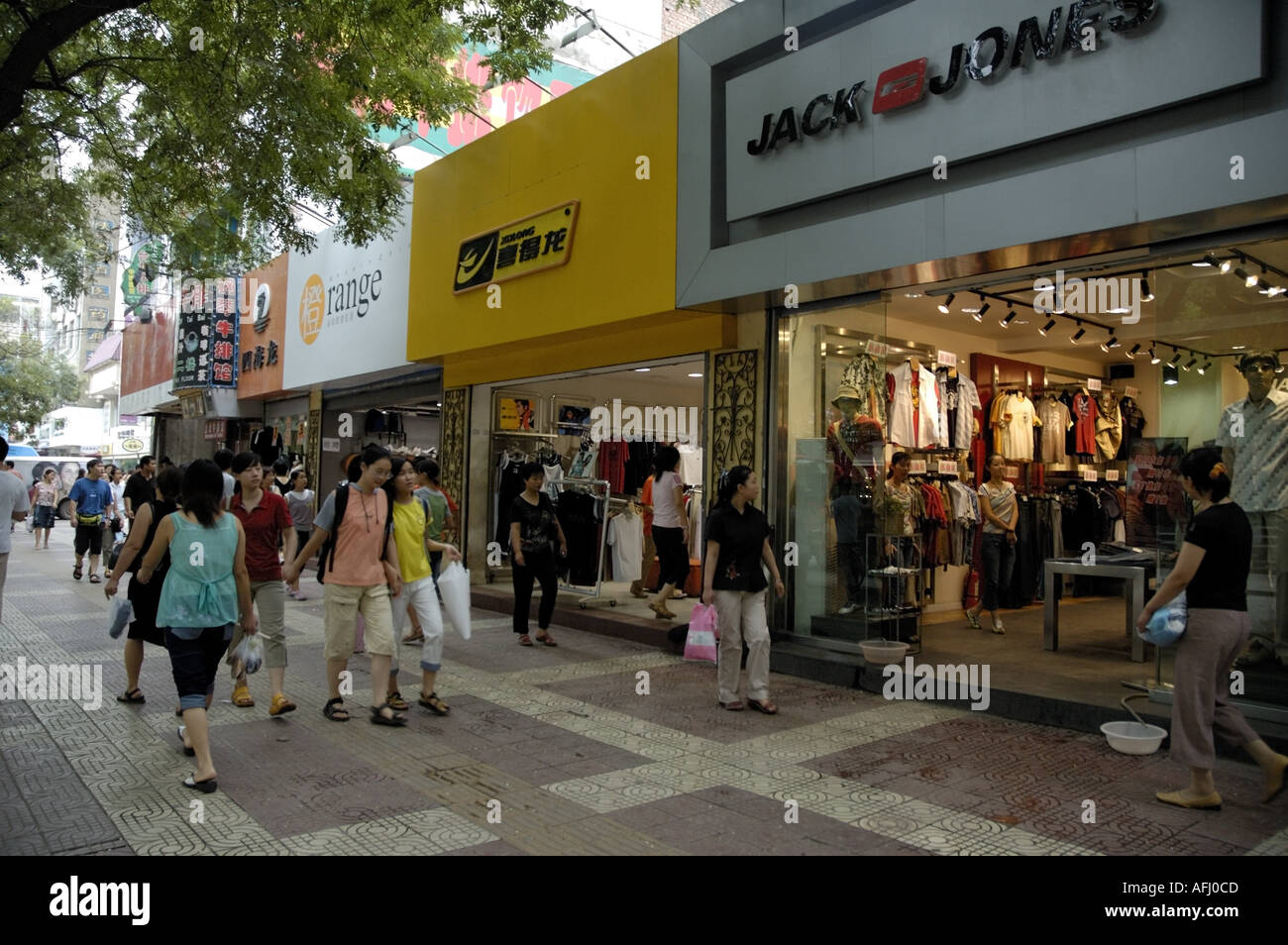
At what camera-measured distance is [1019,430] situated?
1158 centimetres

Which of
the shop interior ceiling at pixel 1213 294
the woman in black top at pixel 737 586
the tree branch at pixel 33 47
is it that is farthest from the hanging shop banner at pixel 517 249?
the tree branch at pixel 33 47

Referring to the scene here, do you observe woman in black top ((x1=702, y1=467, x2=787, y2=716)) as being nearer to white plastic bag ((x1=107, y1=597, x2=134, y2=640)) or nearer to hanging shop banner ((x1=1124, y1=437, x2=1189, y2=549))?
hanging shop banner ((x1=1124, y1=437, x2=1189, y2=549))

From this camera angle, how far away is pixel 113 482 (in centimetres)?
2278

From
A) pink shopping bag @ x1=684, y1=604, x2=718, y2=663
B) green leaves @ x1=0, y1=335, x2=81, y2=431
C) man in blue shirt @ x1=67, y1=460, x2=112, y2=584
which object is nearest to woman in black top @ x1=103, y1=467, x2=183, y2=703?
pink shopping bag @ x1=684, y1=604, x2=718, y2=663

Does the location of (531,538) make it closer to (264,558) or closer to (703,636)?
(703,636)

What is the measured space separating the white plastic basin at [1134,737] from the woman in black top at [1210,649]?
0.77 m

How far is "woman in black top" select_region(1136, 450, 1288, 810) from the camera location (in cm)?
469

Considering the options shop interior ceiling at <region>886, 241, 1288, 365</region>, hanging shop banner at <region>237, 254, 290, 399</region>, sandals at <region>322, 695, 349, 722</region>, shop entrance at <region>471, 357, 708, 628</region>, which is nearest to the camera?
shop interior ceiling at <region>886, 241, 1288, 365</region>

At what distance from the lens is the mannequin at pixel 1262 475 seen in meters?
5.95

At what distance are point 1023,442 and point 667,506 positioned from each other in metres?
4.86

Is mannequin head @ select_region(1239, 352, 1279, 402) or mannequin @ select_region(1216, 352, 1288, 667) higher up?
mannequin head @ select_region(1239, 352, 1279, 402)

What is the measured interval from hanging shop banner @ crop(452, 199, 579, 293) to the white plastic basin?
7.17 meters

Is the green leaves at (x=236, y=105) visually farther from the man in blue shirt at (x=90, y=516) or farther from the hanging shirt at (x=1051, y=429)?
the hanging shirt at (x=1051, y=429)

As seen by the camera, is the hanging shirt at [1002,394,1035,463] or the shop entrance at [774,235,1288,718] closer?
the shop entrance at [774,235,1288,718]
